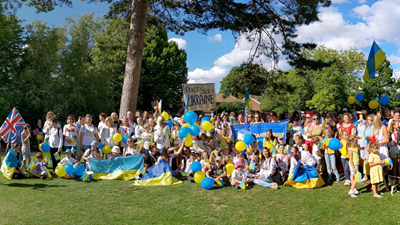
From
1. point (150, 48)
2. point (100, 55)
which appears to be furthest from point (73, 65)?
point (150, 48)

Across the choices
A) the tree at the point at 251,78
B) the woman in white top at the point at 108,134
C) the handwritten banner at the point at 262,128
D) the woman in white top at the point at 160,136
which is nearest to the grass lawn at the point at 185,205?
the woman in white top at the point at 160,136

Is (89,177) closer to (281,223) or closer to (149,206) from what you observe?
(149,206)

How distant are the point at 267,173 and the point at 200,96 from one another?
4026 millimetres

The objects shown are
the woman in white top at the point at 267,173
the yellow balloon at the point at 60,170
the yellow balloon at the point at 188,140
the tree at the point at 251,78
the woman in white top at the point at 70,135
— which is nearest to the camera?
the woman in white top at the point at 267,173

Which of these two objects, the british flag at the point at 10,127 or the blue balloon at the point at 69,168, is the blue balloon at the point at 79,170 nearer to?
the blue balloon at the point at 69,168

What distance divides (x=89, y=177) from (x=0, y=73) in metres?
14.6

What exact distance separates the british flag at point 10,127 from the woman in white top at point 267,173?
650 centimetres

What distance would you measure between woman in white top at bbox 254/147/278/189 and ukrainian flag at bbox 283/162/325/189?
14.5 inches

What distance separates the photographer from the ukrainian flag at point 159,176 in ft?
27.0

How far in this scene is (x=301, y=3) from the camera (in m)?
11.1

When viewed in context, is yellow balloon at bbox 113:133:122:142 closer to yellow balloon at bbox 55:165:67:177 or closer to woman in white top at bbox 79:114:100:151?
woman in white top at bbox 79:114:100:151

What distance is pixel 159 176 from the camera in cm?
843

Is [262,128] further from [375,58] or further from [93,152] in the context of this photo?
[375,58]

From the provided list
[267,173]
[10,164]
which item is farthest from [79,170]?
[267,173]
